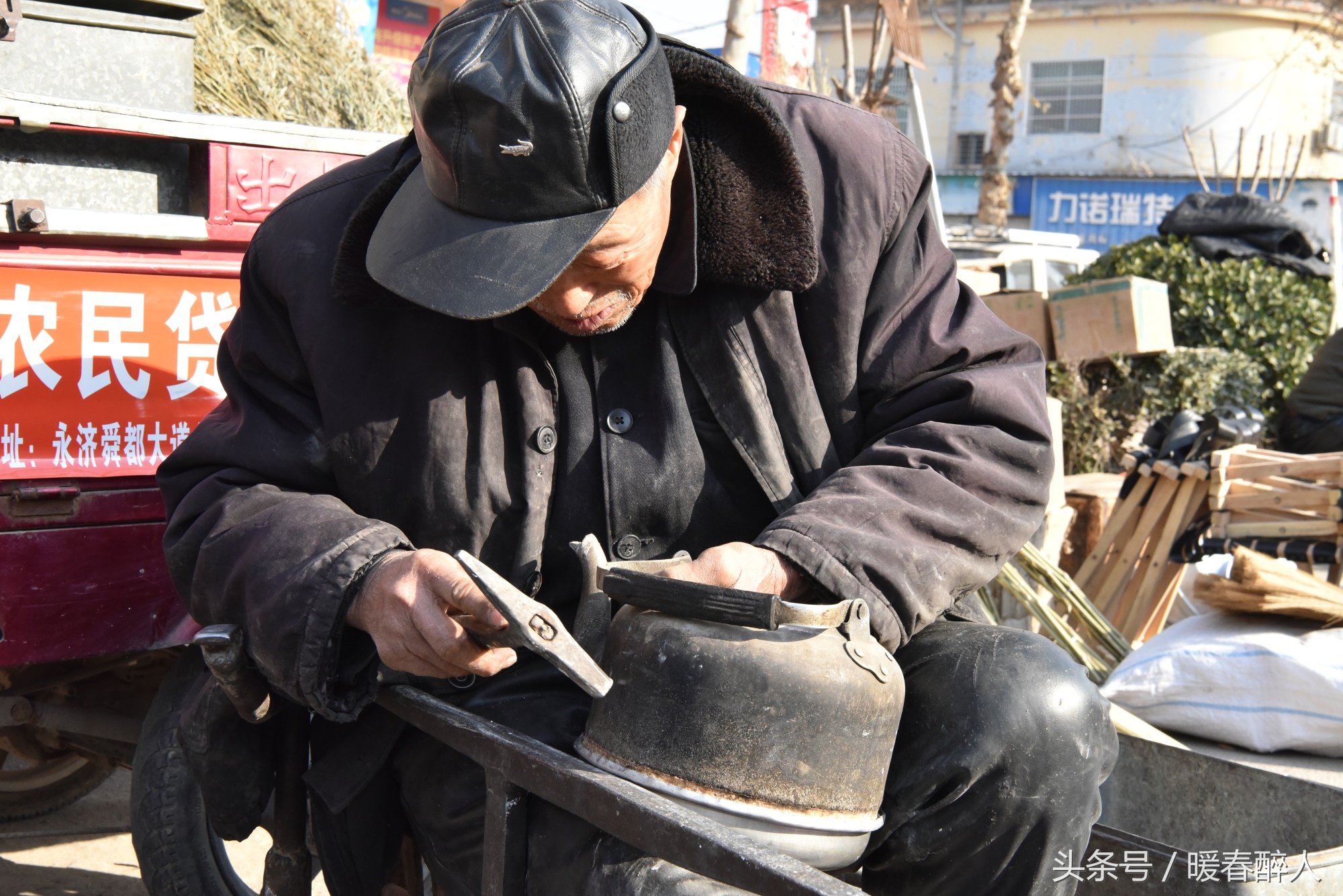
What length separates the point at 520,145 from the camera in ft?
4.66

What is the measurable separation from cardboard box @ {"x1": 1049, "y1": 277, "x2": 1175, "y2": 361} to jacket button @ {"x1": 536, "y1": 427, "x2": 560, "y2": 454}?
16.2 ft

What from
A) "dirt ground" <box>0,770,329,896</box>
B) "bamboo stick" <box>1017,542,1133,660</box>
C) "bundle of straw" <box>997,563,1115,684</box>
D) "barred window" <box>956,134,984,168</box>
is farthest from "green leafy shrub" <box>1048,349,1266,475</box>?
"barred window" <box>956,134,984,168</box>

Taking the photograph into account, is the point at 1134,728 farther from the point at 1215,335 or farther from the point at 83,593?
the point at 1215,335

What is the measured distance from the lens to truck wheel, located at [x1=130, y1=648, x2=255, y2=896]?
2.30m

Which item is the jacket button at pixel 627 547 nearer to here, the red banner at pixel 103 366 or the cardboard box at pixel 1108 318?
the red banner at pixel 103 366

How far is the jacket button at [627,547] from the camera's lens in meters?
1.69

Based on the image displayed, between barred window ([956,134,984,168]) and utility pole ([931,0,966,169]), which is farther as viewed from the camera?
barred window ([956,134,984,168])

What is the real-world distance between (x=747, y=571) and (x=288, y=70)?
9.51ft

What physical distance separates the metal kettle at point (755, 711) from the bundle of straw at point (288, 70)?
2514 mm

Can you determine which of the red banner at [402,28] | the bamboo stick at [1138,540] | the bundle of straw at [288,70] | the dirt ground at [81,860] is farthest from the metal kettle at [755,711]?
the red banner at [402,28]

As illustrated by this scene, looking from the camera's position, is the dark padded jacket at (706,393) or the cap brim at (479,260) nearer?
the cap brim at (479,260)

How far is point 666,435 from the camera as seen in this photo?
1.69 metres

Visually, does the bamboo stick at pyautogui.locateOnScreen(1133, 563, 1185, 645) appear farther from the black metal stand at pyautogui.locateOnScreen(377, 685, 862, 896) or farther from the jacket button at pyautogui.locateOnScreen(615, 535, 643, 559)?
the black metal stand at pyautogui.locateOnScreen(377, 685, 862, 896)

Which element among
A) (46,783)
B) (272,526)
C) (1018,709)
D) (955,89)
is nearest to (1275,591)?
(1018,709)
